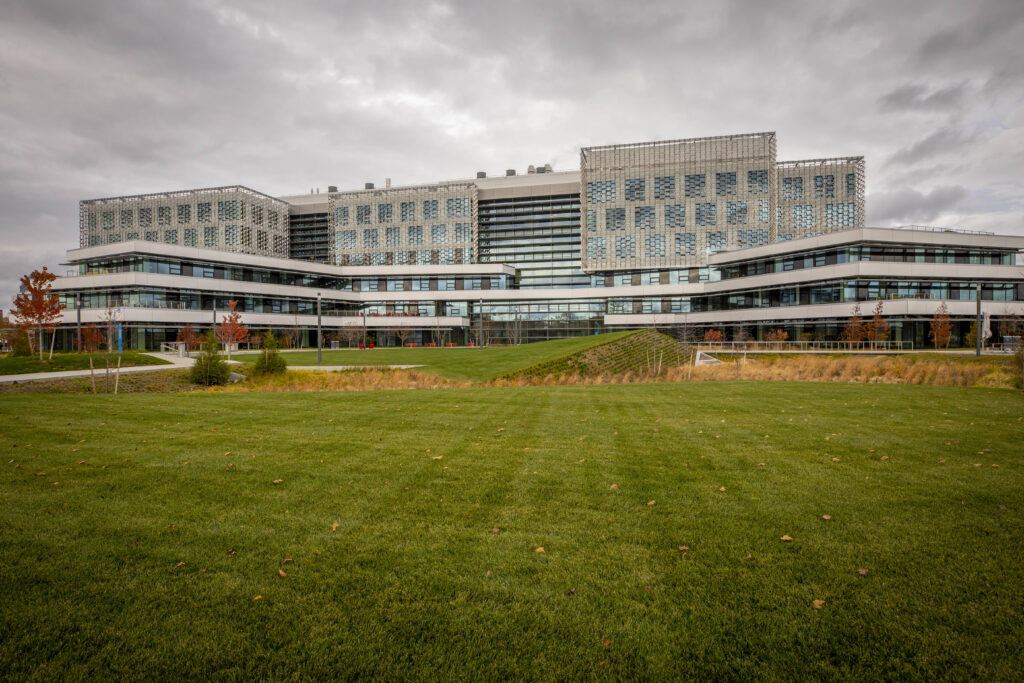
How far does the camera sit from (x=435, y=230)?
8925 centimetres

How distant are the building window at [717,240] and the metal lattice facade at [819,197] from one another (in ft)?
39.7

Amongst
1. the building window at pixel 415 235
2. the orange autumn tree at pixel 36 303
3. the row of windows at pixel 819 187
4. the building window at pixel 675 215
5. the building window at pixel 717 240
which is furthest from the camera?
the building window at pixel 415 235

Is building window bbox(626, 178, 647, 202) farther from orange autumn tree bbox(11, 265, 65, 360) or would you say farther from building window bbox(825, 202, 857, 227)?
orange autumn tree bbox(11, 265, 65, 360)

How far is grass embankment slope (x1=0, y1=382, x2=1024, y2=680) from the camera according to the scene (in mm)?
3199

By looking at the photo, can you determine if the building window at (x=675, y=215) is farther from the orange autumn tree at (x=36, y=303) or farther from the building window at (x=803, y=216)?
the orange autumn tree at (x=36, y=303)

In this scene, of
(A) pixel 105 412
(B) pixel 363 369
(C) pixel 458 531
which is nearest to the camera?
(C) pixel 458 531

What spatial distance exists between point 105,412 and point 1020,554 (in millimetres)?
16139

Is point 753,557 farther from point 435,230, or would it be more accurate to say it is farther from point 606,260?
point 435,230

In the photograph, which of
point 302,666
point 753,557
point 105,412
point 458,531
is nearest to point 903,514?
point 753,557

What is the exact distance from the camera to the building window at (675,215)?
74.8 m

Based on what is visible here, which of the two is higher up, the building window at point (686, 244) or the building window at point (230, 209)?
the building window at point (230, 209)

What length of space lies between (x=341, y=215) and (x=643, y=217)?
182 ft

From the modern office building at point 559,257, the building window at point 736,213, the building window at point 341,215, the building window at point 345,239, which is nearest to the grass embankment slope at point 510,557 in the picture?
the modern office building at point 559,257

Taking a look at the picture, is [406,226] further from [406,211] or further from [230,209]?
[230,209]
